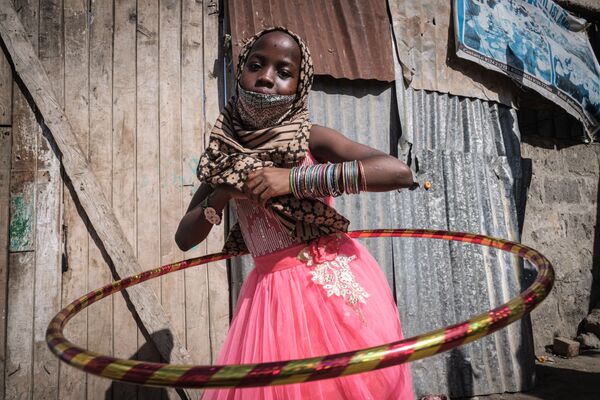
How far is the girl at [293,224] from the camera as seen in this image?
52.6 inches

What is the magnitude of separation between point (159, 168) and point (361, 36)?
95.3 inches

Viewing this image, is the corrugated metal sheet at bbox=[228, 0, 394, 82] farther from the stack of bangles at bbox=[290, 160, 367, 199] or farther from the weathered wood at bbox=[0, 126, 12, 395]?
the stack of bangles at bbox=[290, 160, 367, 199]

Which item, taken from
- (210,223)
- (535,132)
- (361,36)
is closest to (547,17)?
(535,132)

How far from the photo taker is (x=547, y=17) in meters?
5.50

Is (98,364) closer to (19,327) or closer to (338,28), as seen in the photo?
(19,327)

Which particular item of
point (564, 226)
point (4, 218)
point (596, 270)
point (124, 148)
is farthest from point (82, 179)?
point (596, 270)

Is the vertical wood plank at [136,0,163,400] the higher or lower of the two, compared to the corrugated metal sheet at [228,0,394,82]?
lower

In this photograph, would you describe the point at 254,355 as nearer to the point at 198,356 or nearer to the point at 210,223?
A: the point at 210,223

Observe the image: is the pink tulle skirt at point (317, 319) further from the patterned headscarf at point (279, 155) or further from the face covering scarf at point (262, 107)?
the face covering scarf at point (262, 107)

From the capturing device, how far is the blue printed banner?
15.4 feet

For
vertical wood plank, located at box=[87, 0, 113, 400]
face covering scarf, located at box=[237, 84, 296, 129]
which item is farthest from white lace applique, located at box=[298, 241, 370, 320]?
vertical wood plank, located at box=[87, 0, 113, 400]

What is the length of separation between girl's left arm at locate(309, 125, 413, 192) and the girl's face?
20 cm

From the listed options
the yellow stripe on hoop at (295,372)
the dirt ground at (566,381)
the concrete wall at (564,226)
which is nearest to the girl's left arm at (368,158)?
the yellow stripe on hoop at (295,372)

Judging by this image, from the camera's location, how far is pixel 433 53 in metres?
4.63
